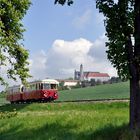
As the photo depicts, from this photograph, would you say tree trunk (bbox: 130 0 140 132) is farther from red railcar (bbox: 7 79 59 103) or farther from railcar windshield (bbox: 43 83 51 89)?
railcar windshield (bbox: 43 83 51 89)

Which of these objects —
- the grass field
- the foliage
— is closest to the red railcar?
the grass field

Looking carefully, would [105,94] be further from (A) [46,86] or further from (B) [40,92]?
(B) [40,92]

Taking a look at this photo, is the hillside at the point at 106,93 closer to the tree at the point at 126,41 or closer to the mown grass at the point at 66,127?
the mown grass at the point at 66,127

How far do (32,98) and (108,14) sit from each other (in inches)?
1543

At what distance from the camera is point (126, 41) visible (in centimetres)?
2009

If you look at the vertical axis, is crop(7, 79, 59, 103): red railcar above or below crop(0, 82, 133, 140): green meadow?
above

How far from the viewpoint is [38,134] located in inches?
1002

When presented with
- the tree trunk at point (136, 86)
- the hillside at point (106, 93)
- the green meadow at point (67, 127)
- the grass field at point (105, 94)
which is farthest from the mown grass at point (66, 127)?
the hillside at point (106, 93)

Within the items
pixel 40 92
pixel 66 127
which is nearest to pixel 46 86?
pixel 40 92

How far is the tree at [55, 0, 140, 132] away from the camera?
1978 cm

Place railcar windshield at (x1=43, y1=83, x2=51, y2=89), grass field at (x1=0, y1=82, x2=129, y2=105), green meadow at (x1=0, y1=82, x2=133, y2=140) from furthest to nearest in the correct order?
railcar windshield at (x1=43, y1=83, x2=51, y2=89) < grass field at (x1=0, y1=82, x2=129, y2=105) < green meadow at (x1=0, y1=82, x2=133, y2=140)

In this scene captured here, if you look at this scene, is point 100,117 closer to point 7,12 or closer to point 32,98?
point 7,12

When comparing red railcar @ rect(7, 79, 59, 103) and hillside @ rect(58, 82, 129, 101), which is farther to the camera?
red railcar @ rect(7, 79, 59, 103)

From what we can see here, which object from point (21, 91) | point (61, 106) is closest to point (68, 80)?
point (21, 91)
